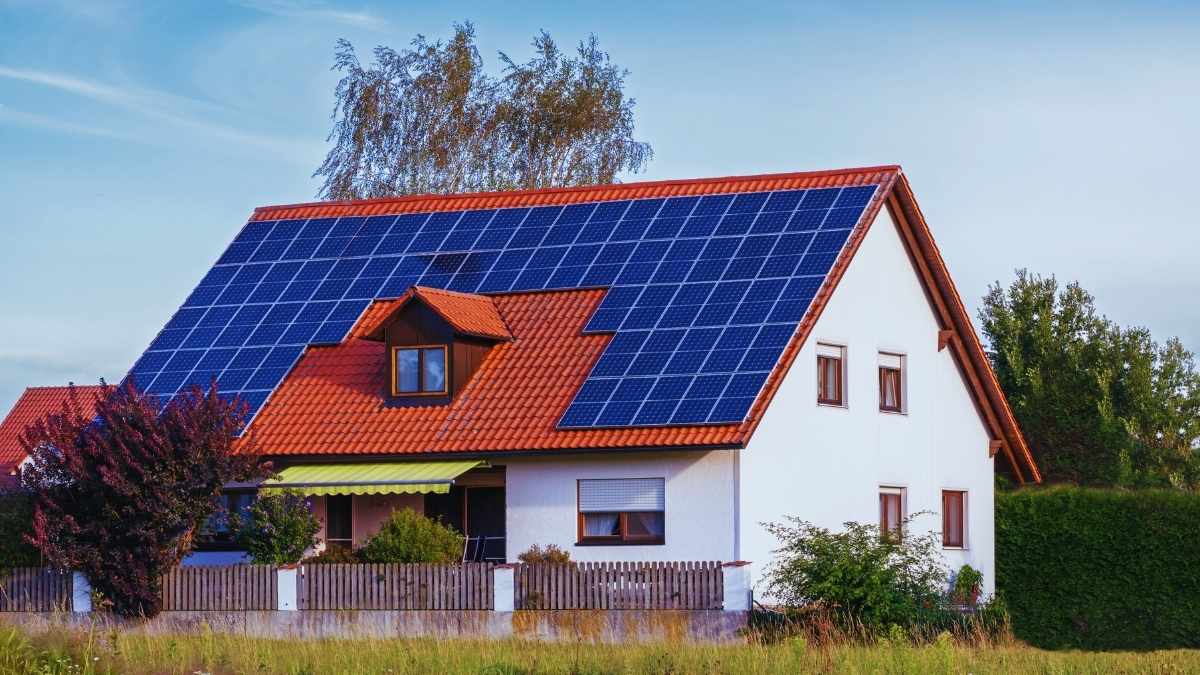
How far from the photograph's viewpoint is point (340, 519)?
37.3 m

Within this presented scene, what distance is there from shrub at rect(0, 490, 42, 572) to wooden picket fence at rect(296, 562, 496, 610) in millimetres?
A: 5536

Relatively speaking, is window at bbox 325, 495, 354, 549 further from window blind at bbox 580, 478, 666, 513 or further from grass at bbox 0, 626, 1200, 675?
grass at bbox 0, 626, 1200, 675

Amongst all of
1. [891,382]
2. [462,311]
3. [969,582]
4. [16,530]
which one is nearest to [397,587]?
[462,311]

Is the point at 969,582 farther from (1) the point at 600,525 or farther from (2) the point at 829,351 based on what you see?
(1) the point at 600,525

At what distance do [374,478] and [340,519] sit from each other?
8.90 feet

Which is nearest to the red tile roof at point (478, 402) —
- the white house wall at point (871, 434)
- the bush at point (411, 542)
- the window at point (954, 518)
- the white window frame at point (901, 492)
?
the bush at point (411, 542)

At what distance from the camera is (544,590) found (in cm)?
3166

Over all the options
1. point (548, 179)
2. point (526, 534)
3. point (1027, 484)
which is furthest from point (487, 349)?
point (548, 179)

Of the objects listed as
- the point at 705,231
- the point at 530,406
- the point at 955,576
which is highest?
the point at 705,231

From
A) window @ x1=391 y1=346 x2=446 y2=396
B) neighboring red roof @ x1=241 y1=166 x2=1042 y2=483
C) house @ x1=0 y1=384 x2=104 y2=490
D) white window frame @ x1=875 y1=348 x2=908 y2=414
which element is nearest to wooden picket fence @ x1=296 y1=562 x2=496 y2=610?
neighboring red roof @ x1=241 y1=166 x2=1042 y2=483

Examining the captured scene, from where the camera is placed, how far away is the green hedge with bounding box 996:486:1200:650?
3612 centimetres

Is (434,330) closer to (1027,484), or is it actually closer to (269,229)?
(269,229)

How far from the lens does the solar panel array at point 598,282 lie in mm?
34375

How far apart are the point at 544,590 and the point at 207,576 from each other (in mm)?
5785
